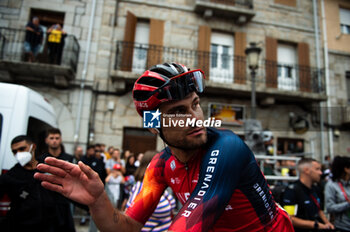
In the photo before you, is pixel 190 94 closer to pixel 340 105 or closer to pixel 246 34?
pixel 246 34

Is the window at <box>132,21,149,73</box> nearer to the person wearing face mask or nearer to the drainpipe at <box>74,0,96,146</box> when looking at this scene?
the drainpipe at <box>74,0,96,146</box>

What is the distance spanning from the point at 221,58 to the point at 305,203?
847 cm

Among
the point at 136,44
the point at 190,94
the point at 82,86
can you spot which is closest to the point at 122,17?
the point at 136,44

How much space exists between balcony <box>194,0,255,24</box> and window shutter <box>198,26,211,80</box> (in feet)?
2.31

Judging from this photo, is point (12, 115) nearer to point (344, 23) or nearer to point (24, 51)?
point (24, 51)

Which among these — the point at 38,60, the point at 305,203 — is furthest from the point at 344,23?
the point at 38,60

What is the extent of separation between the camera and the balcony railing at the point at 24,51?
8.61m

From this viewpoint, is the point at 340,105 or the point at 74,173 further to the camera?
the point at 340,105

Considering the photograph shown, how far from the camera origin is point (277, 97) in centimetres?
1018

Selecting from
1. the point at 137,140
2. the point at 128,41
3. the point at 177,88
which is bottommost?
the point at 177,88

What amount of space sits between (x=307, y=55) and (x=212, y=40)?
481 cm

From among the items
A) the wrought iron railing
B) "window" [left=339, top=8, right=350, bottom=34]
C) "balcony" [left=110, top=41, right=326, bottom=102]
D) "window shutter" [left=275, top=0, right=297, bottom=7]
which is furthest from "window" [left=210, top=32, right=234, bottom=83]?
"window" [left=339, top=8, right=350, bottom=34]

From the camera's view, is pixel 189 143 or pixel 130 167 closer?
pixel 189 143

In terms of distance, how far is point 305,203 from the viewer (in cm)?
301
